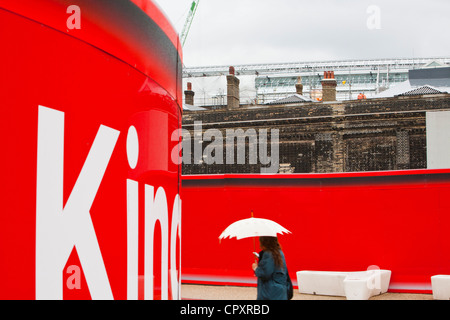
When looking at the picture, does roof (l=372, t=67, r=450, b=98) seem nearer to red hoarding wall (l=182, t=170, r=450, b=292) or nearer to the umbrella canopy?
red hoarding wall (l=182, t=170, r=450, b=292)

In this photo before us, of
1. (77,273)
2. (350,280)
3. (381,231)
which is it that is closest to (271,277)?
(77,273)

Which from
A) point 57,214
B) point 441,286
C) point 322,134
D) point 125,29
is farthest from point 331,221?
point 322,134

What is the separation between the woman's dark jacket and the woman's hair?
39mm

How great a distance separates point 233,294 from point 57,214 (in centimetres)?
926

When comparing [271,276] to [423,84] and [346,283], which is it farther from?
[423,84]

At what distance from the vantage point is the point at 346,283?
383 inches

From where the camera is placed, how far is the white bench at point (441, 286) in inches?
379

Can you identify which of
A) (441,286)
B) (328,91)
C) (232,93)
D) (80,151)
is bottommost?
(441,286)

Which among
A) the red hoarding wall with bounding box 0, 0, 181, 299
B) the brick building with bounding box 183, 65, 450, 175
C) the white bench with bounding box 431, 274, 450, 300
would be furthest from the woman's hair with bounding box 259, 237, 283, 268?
the brick building with bounding box 183, 65, 450, 175

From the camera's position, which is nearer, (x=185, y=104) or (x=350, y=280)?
(x=350, y=280)

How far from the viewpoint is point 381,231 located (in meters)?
11.0

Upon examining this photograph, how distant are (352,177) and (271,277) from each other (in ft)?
22.0

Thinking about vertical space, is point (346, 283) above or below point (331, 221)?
below
